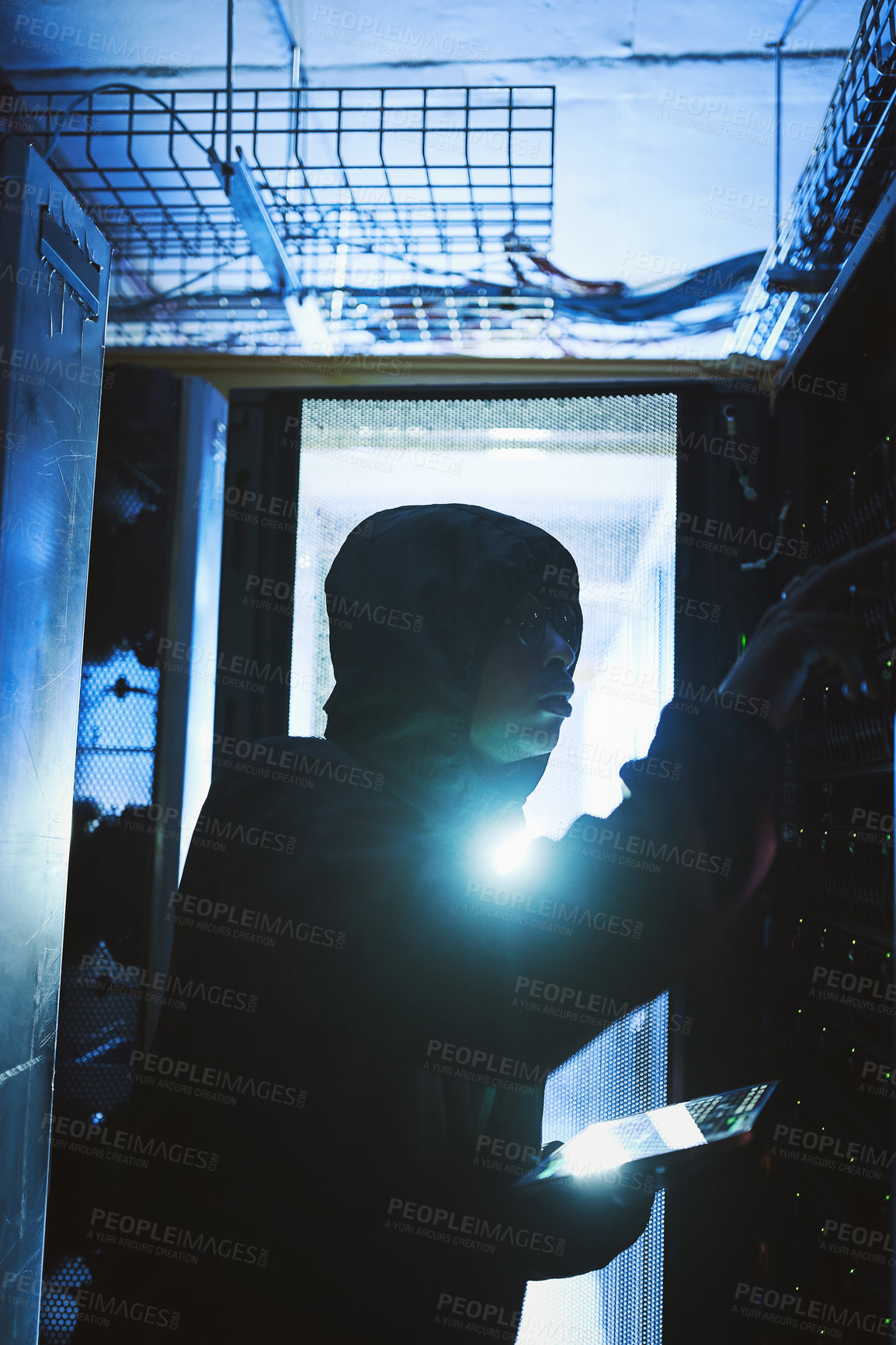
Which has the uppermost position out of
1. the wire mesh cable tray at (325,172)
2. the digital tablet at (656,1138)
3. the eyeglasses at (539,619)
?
the wire mesh cable tray at (325,172)

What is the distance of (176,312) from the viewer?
202 centimetres

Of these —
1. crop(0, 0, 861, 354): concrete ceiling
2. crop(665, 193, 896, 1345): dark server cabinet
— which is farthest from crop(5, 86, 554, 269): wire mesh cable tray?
crop(665, 193, 896, 1345): dark server cabinet

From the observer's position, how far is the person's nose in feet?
2.59

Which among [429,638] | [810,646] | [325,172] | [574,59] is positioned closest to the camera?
[810,646]

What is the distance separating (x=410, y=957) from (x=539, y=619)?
33 centimetres

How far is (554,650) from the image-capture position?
0.80 m

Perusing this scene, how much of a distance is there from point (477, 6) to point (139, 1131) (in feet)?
5.01

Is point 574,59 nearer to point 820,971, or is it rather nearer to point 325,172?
point 325,172

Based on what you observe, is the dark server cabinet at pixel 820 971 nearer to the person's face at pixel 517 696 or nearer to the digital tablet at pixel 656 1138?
the digital tablet at pixel 656 1138

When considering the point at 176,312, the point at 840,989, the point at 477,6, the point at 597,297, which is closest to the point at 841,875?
the point at 840,989

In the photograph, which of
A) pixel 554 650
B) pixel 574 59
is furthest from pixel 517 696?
pixel 574 59

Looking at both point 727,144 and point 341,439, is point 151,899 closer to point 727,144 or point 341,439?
point 341,439

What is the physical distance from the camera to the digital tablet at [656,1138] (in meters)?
0.49

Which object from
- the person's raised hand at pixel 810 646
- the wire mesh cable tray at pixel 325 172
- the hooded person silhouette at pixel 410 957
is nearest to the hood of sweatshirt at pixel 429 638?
the hooded person silhouette at pixel 410 957
